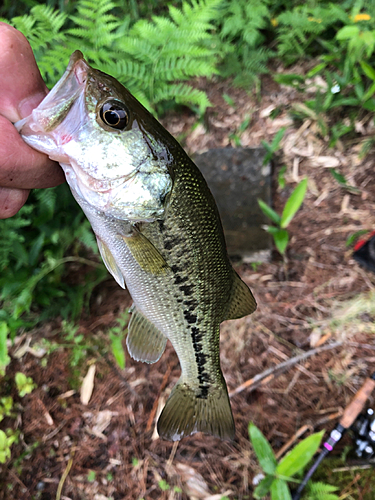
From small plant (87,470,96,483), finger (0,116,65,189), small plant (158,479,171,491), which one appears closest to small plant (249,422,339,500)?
small plant (158,479,171,491)

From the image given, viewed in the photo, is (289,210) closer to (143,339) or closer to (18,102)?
(143,339)

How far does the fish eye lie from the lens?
1.36 meters

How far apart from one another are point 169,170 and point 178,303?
2.25 feet

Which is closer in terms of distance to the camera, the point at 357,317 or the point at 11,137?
the point at 11,137

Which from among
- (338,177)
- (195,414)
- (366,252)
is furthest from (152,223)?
(338,177)

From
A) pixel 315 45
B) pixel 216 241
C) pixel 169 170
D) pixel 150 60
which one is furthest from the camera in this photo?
pixel 315 45

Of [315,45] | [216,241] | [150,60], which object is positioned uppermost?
[150,60]

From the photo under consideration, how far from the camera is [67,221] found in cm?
283

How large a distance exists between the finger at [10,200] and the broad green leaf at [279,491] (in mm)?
2185

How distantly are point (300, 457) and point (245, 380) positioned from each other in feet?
2.48

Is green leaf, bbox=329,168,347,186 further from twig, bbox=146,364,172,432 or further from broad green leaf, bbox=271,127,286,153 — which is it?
twig, bbox=146,364,172,432

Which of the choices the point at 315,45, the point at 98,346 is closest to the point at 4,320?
the point at 98,346

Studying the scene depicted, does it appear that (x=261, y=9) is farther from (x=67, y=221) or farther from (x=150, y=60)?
(x=67, y=221)

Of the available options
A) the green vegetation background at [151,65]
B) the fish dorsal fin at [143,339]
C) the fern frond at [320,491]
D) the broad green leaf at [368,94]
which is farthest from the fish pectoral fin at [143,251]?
the broad green leaf at [368,94]
